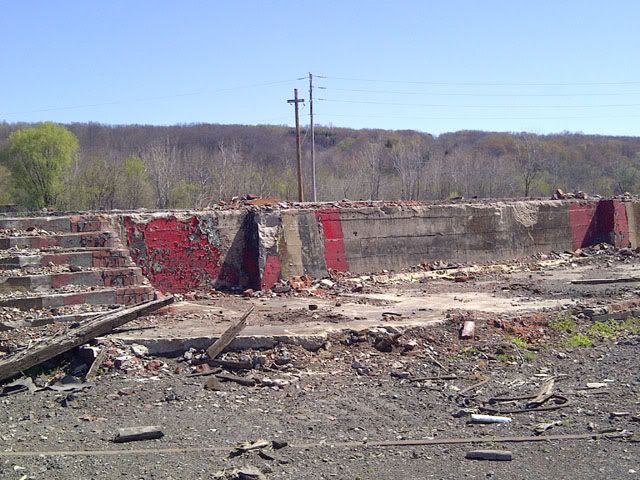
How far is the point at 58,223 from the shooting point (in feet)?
35.7

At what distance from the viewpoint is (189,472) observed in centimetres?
483

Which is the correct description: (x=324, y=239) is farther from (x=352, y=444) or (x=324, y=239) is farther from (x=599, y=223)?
(x=599, y=223)

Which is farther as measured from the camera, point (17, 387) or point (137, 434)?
point (17, 387)

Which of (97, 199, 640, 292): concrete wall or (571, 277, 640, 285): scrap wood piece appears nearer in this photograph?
(97, 199, 640, 292): concrete wall

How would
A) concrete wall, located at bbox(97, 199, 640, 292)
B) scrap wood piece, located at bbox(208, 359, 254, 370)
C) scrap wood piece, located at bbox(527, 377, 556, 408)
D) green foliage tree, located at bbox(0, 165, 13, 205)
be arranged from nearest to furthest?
scrap wood piece, located at bbox(527, 377, 556, 408) → scrap wood piece, located at bbox(208, 359, 254, 370) → concrete wall, located at bbox(97, 199, 640, 292) → green foliage tree, located at bbox(0, 165, 13, 205)

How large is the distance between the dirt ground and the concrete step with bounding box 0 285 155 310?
94 cm

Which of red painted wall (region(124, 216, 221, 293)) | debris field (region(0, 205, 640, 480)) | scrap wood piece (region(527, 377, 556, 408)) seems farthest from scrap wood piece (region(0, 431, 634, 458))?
red painted wall (region(124, 216, 221, 293))

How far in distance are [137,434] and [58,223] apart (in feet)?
20.4

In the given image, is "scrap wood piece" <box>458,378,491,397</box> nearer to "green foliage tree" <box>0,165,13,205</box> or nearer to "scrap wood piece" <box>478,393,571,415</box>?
"scrap wood piece" <box>478,393,571,415</box>

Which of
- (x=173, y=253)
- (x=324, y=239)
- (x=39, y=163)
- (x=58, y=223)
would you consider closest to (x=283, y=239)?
(x=324, y=239)

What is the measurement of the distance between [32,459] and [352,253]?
30.8ft

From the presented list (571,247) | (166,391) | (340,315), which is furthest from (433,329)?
(571,247)

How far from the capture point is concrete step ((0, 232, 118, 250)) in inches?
396

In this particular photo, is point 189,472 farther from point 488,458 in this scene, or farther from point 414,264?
point 414,264
